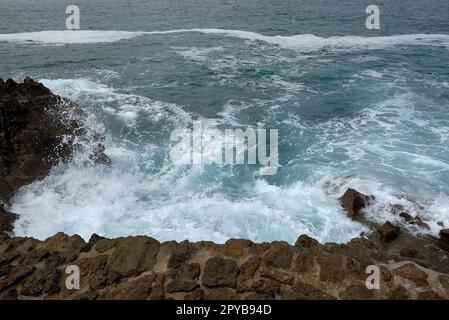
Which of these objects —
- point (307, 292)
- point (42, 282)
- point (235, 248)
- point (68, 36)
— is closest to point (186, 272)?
point (235, 248)

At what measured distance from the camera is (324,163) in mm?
11805

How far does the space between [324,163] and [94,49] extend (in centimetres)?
2073

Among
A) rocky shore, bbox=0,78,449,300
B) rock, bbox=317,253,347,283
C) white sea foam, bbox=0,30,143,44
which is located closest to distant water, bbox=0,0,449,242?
white sea foam, bbox=0,30,143,44

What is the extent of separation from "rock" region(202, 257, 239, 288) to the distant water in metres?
2.94

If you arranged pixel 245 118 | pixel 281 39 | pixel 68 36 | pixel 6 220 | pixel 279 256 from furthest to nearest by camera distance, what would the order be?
1. pixel 68 36
2. pixel 281 39
3. pixel 245 118
4. pixel 6 220
5. pixel 279 256

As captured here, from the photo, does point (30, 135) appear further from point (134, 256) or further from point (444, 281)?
point (444, 281)

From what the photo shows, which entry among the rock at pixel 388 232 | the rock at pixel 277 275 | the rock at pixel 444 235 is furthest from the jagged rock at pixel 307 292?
the rock at pixel 444 235

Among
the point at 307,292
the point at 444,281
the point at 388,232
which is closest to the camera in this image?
the point at 307,292

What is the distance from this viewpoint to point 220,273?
5422 millimetres

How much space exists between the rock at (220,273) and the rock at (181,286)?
174mm

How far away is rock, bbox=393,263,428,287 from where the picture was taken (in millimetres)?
5250

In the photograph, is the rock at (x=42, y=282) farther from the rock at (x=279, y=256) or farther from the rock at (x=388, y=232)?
the rock at (x=388, y=232)

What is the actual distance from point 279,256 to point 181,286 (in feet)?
5.20

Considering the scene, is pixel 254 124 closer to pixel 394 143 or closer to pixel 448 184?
pixel 394 143
